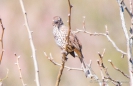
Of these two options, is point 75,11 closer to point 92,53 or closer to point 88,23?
point 88,23

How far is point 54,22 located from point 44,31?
8663 millimetres

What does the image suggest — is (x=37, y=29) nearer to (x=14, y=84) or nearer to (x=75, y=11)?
(x=75, y=11)

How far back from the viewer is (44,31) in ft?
45.3

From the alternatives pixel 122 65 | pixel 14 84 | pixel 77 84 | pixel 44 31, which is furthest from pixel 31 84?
pixel 44 31

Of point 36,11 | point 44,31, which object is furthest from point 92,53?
point 36,11

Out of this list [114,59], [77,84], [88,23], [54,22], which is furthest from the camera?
[88,23]

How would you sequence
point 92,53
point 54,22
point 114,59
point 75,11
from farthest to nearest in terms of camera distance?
1. point 75,11
2. point 92,53
3. point 114,59
4. point 54,22

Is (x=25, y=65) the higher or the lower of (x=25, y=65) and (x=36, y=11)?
the lower

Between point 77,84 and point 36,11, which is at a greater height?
point 36,11

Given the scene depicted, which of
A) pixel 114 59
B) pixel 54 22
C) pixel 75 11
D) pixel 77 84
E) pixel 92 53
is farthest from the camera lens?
pixel 75 11

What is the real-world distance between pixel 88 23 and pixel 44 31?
1291mm

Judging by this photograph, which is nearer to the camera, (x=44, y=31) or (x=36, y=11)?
(x=44, y=31)

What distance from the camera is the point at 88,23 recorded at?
43.9ft

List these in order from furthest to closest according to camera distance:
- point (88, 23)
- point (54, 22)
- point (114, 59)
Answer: point (88, 23), point (114, 59), point (54, 22)
